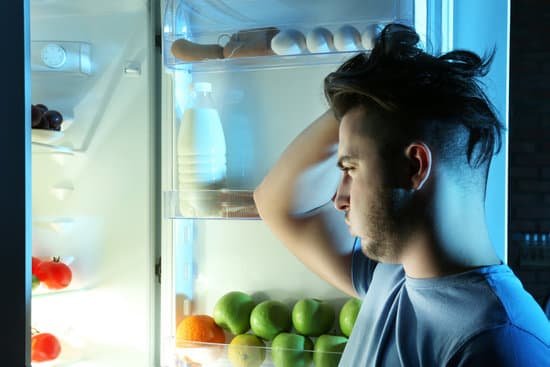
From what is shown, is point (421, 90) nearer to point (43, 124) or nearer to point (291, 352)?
point (291, 352)

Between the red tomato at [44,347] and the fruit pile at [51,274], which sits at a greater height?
the fruit pile at [51,274]

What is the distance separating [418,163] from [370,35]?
312 millimetres

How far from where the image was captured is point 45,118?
1244mm

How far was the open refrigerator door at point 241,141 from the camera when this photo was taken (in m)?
1.08

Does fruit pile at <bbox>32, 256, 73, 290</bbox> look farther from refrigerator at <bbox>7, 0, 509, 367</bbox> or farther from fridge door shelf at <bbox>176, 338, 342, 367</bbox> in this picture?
fridge door shelf at <bbox>176, 338, 342, 367</bbox>

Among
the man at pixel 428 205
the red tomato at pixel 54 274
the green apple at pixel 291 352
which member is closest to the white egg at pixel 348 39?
the man at pixel 428 205

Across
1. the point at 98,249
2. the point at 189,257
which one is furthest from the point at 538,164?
the point at 98,249

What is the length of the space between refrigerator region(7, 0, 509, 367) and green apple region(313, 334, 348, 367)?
9 centimetres

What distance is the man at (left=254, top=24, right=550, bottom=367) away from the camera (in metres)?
0.78

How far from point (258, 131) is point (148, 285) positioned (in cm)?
43

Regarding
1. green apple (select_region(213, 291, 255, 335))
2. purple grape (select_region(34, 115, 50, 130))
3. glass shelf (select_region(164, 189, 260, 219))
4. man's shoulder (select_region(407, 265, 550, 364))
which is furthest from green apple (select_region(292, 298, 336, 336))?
purple grape (select_region(34, 115, 50, 130))

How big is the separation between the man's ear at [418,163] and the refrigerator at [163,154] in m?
0.23

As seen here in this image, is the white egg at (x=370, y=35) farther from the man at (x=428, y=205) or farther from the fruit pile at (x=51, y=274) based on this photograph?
the fruit pile at (x=51, y=274)

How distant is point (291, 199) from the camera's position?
3.44 feet
